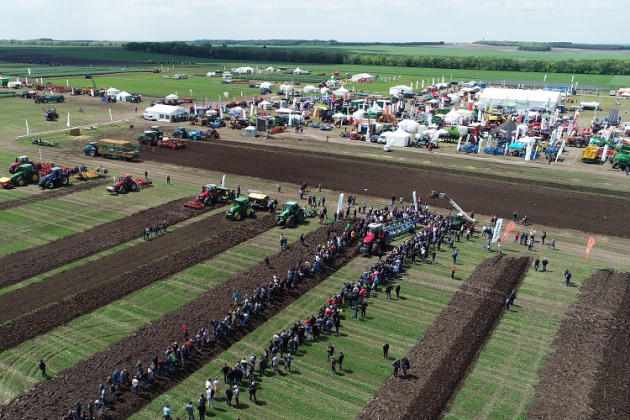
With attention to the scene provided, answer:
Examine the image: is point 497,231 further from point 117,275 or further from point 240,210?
point 117,275

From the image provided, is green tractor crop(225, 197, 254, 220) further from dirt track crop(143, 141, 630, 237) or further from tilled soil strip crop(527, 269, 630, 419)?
tilled soil strip crop(527, 269, 630, 419)

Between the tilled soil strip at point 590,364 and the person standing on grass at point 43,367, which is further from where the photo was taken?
the person standing on grass at point 43,367

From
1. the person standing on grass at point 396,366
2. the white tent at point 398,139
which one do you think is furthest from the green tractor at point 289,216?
the white tent at point 398,139

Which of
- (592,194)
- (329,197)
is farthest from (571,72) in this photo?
(329,197)

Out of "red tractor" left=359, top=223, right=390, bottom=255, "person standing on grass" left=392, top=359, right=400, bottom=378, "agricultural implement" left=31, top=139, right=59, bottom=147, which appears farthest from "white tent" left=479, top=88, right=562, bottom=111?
"person standing on grass" left=392, top=359, right=400, bottom=378

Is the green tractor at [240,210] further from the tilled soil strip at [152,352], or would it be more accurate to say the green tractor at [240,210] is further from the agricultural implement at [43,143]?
the agricultural implement at [43,143]

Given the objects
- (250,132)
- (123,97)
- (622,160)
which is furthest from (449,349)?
(123,97)
